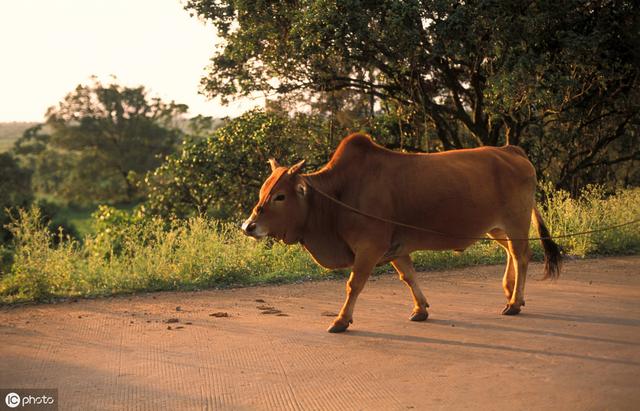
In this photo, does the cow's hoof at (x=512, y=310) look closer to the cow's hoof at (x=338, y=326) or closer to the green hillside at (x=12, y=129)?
the cow's hoof at (x=338, y=326)

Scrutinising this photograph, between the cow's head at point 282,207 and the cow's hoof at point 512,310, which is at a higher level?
the cow's head at point 282,207

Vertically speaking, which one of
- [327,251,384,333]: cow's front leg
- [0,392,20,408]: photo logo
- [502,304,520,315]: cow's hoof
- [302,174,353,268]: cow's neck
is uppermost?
[302,174,353,268]: cow's neck

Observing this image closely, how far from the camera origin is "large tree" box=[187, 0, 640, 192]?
13.1 metres

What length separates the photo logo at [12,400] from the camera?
5.31 metres

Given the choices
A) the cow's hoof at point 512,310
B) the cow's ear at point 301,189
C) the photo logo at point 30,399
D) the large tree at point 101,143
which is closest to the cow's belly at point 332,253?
the cow's ear at point 301,189

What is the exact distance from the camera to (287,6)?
14.2m

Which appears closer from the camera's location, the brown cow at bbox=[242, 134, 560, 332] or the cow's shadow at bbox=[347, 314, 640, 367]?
the cow's shadow at bbox=[347, 314, 640, 367]

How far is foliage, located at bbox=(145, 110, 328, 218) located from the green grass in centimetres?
414

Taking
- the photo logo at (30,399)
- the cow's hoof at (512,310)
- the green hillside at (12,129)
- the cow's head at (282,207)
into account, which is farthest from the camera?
the green hillside at (12,129)

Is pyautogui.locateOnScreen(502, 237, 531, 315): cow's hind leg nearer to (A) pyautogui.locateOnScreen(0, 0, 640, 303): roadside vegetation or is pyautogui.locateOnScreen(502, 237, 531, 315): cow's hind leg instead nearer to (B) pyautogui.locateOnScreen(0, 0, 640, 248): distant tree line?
(A) pyautogui.locateOnScreen(0, 0, 640, 303): roadside vegetation

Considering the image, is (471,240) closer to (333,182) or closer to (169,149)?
(333,182)

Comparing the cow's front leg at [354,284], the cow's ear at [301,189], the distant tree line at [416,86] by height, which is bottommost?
the cow's front leg at [354,284]

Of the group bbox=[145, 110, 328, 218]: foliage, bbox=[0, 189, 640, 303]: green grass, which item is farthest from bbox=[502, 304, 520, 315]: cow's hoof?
bbox=[145, 110, 328, 218]: foliage

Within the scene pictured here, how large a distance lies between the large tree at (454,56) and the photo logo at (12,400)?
877cm
